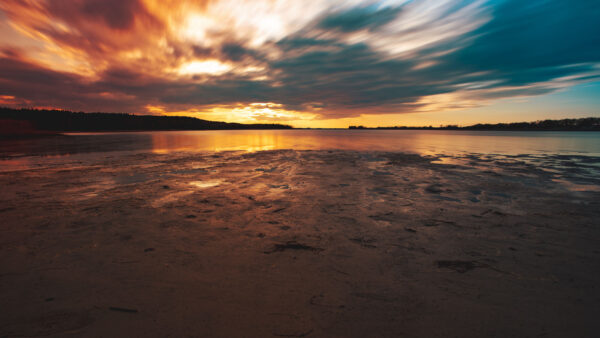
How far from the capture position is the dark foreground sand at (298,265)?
2523 mm

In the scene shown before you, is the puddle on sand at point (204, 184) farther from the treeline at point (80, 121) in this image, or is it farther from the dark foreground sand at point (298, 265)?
the treeline at point (80, 121)

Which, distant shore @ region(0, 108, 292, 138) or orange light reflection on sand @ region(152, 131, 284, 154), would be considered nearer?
orange light reflection on sand @ region(152, 131, 284, 154)

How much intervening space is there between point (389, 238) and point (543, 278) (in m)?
2.02

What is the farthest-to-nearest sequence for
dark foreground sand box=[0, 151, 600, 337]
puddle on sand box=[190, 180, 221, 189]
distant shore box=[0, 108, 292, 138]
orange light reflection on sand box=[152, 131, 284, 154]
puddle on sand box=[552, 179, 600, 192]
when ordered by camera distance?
distant shore box=[0, 108, 292, 138] < orange light reflection on sand box=[152, 131, 284, 154] < puddle on sand box=[190, 180, 221, 189] < puddle on sand box=[552, 179, 600, 192] < dark foreground sand box=[0, 151, 600, 337]

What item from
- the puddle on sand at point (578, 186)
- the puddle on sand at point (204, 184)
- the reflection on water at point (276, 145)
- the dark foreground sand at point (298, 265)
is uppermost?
the reflection on water at point (276, 145)

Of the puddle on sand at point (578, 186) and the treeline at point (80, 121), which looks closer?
the puddle on sand at point (578, 186)

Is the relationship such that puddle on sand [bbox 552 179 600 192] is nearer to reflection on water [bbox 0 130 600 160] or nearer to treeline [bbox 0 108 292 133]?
reflection on water [bbox 0 130 600 160]

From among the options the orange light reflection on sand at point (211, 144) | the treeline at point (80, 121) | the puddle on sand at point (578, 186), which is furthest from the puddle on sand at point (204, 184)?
the treeline at point (80, 121)

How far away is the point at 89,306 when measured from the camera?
2.71m

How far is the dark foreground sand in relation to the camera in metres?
2.52

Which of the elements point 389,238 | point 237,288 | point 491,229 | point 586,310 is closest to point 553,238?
point 491,229

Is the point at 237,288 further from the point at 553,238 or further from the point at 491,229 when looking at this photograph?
the point at 553,238

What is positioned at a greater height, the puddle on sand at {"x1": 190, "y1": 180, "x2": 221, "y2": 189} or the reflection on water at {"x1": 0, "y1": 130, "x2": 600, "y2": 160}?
the reflection on water at {"x1": 0, "y1": 130, "x2": 600, "y2": 160}

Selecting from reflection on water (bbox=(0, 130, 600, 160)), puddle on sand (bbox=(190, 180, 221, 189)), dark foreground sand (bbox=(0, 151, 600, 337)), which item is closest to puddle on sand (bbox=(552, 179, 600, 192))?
dark foreground sand (bbox=(0, 151, 600, 337))
